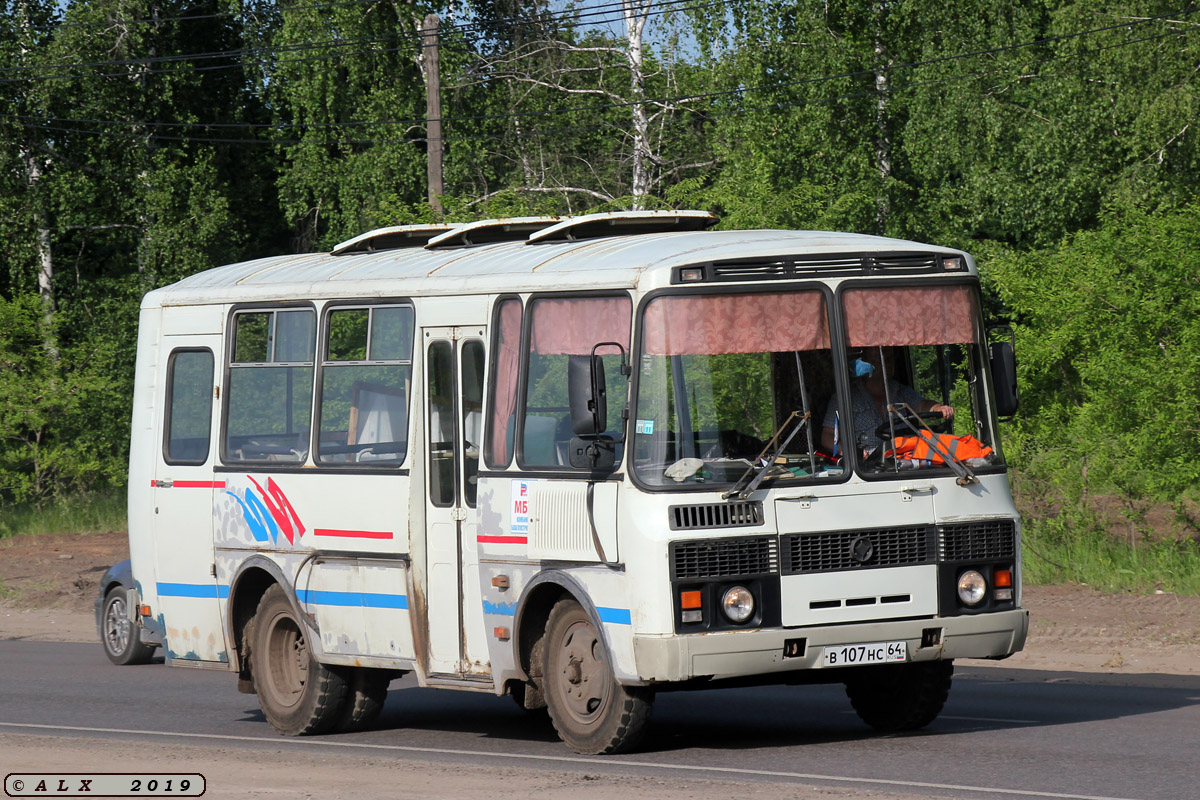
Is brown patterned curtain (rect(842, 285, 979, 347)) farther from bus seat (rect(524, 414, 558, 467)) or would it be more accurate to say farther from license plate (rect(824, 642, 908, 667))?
bus seat (rect(524, 414, 558, 467))

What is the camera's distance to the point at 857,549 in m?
9.94

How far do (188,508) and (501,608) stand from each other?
3.28 m

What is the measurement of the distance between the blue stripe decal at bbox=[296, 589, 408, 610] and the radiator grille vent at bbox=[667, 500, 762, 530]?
95.1 inches

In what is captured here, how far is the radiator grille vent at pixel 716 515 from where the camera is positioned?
9.61 metres

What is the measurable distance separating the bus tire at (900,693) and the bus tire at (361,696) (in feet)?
10.3

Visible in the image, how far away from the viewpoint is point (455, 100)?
1587 inches

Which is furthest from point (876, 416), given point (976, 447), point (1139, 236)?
point (1139, 236)

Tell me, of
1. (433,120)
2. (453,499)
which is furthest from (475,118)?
(453,499)

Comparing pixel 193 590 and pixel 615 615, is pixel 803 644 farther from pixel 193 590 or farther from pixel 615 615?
pixel 193 590

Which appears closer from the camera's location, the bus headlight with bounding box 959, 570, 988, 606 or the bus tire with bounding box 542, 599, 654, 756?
the bus tire with bounding box 542, 599, 654, 756

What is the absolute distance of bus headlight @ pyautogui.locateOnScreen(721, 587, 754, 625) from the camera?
9664mm

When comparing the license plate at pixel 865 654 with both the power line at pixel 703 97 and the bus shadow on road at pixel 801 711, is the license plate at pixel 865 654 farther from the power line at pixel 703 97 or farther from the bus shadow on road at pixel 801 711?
the power line at pixel 703 97

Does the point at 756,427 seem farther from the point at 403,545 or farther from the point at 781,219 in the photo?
the point at 781,219

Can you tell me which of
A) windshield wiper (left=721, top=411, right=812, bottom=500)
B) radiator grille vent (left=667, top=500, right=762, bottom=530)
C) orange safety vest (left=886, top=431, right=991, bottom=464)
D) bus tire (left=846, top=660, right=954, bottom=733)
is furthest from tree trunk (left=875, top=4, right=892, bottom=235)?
radiator grille vent (left=667, top=500, right=762, bottom=530)
